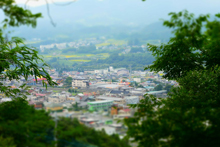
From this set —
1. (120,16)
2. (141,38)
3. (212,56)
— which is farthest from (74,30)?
(212,56)

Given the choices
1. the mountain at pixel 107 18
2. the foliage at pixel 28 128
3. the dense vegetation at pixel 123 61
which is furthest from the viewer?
the mountain at pixel 107 18

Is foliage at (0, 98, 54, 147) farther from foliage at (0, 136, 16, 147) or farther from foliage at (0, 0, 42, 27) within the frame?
foliage at (0, 0, 42, 27)

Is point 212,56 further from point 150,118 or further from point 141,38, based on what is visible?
point 141,38

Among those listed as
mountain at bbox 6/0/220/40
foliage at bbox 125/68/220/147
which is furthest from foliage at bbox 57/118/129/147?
mountain at bbox 6/0/220/40

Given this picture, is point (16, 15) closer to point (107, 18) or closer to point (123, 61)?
point (123, 61)

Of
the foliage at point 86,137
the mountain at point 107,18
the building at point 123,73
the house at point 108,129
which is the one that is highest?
the mountain at point 107,18

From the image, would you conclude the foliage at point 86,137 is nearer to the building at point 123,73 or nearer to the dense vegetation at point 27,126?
the dense vegetation at point 27,126

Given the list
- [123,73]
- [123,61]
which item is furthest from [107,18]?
[123,73]

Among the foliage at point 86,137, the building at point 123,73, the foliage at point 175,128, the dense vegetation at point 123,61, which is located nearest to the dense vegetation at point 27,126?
the foliage at point 86,137

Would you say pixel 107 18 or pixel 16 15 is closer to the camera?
pixel 16 15
